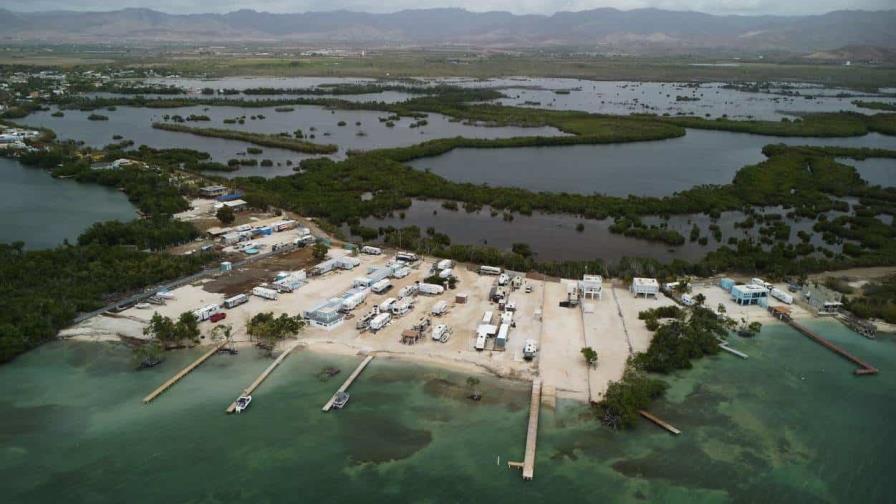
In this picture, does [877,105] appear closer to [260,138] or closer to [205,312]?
[260,138]

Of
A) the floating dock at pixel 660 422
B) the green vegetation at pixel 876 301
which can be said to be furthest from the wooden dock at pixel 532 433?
the green vegetation at pixel 876 301

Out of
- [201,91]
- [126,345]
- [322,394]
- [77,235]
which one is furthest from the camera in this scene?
[201,91]

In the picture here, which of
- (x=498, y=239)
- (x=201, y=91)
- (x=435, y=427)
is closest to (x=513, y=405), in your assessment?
(x=435, y=427)

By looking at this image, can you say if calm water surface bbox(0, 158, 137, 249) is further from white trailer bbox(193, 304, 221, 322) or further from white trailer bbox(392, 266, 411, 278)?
white trailer bbox(392, 266, 411, 278)

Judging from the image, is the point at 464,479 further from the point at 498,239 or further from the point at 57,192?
the point at 57,192

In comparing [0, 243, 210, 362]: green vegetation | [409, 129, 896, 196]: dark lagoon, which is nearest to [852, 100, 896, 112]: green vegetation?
[409, 129, 896, 196]: dark lagoon

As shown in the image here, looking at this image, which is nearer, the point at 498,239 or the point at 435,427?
the point at 435,427

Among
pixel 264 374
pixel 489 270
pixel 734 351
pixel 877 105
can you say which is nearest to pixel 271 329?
pixel 264 374
